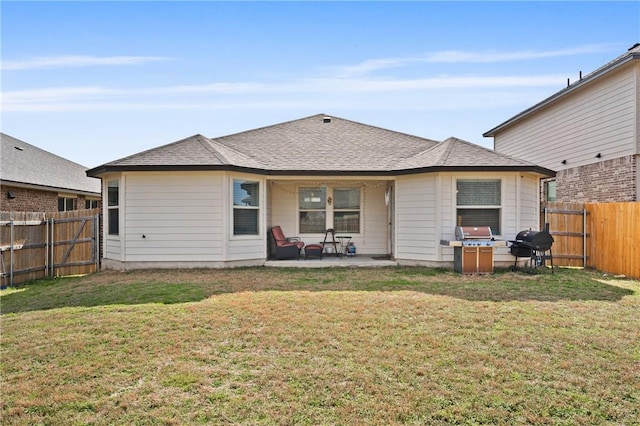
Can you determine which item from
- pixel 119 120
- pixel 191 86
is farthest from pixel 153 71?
pixel 119 120

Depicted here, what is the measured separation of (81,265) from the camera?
1006cm

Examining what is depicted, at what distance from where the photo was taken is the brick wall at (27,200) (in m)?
13.5

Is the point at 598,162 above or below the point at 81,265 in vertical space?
above

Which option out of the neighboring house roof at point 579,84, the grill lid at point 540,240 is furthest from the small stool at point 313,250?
the neighboring house roof at point 579,84

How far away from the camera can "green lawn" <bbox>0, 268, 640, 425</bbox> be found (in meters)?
3.07

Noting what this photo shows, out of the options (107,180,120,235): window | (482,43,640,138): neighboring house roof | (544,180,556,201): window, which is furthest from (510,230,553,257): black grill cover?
(107,180,120,235): window

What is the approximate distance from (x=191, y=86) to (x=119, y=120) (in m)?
3.13

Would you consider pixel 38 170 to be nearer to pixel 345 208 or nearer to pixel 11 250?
pixel 11 250

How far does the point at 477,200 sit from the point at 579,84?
6705 mm

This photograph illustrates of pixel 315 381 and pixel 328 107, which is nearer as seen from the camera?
pixel 315 381

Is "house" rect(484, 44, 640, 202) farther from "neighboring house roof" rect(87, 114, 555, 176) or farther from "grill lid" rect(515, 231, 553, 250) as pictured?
"grill lid" rect(515, 231, 553, 250)

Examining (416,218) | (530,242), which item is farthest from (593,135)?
(416,218)

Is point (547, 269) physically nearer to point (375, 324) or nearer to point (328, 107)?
point (375, 324)

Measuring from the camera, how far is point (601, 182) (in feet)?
39.8
